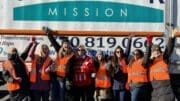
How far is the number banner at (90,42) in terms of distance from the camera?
1209 centimetres

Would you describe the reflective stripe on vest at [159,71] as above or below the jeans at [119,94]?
above

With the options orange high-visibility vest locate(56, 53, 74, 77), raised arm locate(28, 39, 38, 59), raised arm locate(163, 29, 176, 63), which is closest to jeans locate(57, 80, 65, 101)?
orange high-visibility vest locate(56, 53, 74, 77)

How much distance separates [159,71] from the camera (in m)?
11.3

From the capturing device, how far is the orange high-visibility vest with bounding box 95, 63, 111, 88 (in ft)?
39.2

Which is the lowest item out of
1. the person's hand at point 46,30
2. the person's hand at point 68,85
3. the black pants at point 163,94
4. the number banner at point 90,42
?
the black pants at point 163,94

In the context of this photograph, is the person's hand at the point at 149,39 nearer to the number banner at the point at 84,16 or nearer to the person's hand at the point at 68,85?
the number banner at the point at 84,16

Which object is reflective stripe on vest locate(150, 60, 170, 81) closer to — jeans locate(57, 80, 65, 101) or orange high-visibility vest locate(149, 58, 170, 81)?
→ orange high-visibility vest locate(149, 58, 170, 81)

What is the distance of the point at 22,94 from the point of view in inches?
477

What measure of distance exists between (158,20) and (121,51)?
3.13ft

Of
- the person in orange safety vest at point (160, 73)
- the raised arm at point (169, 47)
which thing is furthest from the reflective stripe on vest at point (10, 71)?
the raised arm at point (169, 47)

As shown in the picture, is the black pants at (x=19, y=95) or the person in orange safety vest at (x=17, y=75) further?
the black pants at (x=19, y=95)

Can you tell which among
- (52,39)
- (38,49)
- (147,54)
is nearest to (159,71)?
(147,54)

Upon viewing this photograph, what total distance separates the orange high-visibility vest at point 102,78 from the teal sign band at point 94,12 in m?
0.93

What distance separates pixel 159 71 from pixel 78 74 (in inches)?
60.5
